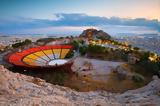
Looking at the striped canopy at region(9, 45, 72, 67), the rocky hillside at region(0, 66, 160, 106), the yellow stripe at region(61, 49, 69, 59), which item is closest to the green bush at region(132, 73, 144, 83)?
the rocky hillside at region(0, 66, 160, 106)

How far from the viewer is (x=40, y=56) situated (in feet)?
115

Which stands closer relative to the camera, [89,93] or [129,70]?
[89,93]

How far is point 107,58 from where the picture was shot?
1347 inches

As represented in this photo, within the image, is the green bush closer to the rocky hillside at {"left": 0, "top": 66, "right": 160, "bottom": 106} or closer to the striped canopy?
the rocky hillside at {"left": 0, "top": 66, "right": 160, "bottom": 106}

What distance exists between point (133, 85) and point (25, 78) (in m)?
9.94

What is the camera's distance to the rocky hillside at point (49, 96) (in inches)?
686

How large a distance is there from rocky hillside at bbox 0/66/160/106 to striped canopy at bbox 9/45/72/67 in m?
8.01

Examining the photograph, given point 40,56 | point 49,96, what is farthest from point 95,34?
point 49,96

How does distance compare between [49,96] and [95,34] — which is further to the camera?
[95,34]

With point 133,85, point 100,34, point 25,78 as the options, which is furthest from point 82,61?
point 100,34

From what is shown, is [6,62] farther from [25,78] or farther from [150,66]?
[150,66]

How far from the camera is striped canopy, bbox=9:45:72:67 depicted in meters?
32.2

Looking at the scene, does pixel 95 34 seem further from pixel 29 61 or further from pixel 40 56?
pixel 29 61

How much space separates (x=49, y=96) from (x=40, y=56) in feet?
52.5
